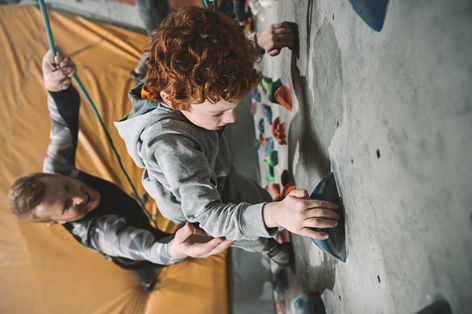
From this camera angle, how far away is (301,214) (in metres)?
0.44

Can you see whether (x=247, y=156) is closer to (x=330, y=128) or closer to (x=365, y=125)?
(x=330, y=128)

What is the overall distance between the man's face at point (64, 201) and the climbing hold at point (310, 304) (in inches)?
24.3

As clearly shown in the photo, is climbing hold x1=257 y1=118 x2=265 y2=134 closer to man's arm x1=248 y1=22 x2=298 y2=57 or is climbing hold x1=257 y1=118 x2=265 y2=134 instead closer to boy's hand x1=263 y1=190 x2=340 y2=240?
man's arm x1=248 y1=22 x2=298 y2=57

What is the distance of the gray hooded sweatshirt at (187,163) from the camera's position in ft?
1.61

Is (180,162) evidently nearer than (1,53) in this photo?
Yes

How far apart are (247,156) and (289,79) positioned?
0.82 m

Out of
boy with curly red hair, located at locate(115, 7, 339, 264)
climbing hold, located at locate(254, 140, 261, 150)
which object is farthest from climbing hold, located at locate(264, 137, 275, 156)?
boy with curly red hair, located at locate(115, 7, 339, 264)

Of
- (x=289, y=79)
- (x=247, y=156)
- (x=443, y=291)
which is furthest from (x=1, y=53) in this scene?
(x=443, y=291)

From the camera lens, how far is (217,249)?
694 millimetres

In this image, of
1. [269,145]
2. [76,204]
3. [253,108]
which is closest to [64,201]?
[76,204]

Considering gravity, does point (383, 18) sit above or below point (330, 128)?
above

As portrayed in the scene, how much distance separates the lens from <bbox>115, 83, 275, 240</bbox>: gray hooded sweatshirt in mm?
490

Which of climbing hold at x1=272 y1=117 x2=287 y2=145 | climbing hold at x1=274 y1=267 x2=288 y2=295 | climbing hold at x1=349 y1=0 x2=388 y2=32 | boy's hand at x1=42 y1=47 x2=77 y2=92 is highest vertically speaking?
climbing hold at x1=349 y1=0 x2=388 y2=32

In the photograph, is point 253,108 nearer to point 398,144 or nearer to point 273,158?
point 273,158
